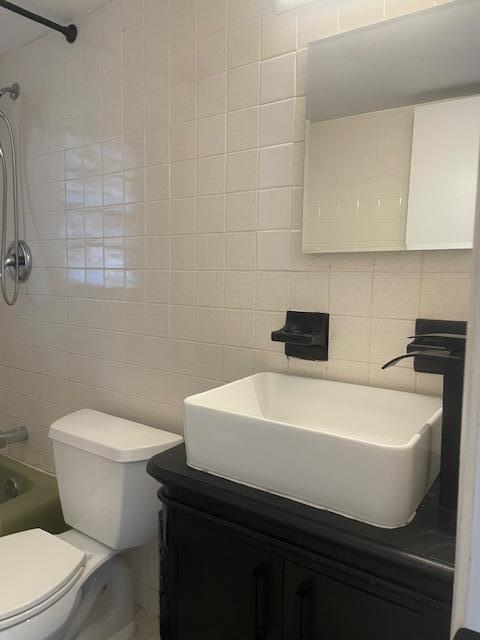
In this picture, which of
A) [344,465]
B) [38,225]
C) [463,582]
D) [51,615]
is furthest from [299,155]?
[51,615]

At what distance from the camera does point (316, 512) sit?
853 mm

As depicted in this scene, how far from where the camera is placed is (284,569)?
0.91 metres

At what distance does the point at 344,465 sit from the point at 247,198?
2.75 feet

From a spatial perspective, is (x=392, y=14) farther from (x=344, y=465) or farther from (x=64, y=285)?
(x=64, y=285)

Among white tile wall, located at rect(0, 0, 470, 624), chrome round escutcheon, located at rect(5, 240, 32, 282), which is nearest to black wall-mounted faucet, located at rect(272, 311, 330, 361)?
white tile wall, located at rect(0, 0, 470, 624)

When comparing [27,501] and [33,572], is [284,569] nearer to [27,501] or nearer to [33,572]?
[33,572]

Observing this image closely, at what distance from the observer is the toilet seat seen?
116 cm

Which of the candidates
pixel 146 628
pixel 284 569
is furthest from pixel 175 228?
pixel 146 628

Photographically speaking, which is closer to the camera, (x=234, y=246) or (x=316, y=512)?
(x=316, y=512)

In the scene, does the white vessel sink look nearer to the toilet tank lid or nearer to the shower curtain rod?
the toilet tank lid

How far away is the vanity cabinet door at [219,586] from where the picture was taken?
0.94 metres

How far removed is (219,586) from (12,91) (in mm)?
1989

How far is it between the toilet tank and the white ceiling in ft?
4.82

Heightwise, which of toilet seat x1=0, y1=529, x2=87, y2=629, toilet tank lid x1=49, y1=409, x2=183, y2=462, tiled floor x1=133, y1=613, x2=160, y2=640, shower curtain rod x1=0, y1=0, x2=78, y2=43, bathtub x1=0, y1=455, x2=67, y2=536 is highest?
shower curtain rod x1=0, y1=0, x2=78, y2=43
